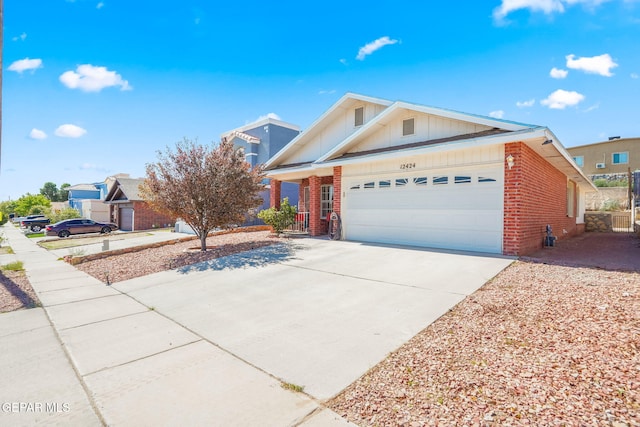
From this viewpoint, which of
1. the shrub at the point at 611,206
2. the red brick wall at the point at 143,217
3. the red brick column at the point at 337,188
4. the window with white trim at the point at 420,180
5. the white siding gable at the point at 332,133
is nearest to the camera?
the window with white trim at the point at 420,180

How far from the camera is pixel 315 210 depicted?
569 inches

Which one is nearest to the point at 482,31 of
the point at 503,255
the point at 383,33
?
the point at 383,33

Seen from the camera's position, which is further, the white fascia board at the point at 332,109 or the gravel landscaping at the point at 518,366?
the white fascia board at the point at 332,109

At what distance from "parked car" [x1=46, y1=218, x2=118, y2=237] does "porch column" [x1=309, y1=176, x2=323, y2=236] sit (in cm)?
2208

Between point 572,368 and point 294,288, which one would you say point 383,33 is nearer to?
point 294,288

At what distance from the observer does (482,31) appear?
11.1 meters

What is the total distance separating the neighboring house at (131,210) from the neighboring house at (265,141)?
443 inches

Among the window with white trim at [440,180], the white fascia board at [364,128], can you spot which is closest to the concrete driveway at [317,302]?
the window with white trim at [440,180]

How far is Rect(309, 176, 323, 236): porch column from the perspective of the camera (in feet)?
47.0

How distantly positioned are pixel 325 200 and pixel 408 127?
567 centimetres

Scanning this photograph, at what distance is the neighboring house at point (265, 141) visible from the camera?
22.5 m

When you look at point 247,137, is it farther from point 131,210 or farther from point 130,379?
point 130,379

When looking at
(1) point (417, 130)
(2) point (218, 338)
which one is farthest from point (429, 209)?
(2) point (218, 338)

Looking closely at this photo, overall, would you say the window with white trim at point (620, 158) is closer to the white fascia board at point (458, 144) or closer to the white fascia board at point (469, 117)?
the white fascia board at point (469, 117)
